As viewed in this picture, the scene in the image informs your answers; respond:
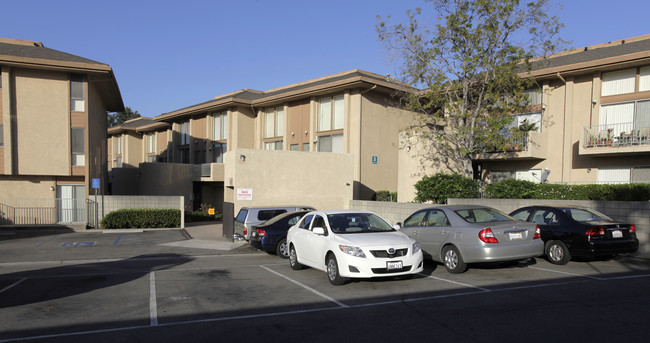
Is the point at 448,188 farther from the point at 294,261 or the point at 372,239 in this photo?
the point at 372,239

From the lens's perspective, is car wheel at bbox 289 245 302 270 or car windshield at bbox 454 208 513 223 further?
car wheel at bbox 289 245 302 270

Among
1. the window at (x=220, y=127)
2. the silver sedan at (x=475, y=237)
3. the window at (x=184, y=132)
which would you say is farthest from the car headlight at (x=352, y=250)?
the window at (x=184, y=132)

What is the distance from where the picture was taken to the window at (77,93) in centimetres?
2423

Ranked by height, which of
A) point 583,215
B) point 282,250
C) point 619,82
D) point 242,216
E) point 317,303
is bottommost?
point 282,250

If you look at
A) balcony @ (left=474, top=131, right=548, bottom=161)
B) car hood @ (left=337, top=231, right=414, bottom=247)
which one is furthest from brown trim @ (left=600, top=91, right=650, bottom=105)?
car hood @ (left=337, top=231, right=414, bottom=247)

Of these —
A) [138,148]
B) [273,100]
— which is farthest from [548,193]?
[138,148]

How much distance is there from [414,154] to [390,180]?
5723 mm

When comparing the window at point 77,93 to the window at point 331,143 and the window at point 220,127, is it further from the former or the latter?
the window at point 331,143

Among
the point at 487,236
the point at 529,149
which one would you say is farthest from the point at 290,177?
the point at 487,236

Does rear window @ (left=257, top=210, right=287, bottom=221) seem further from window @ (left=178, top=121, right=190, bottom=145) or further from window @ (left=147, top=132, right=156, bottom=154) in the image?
window @ (left=147, top=132, right=156, bottom=154)

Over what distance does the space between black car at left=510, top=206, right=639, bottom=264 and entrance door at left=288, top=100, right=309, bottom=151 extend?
18.5 meters

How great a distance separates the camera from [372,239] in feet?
29.3

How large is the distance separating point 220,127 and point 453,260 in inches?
1057

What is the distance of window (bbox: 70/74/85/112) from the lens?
954 inches
